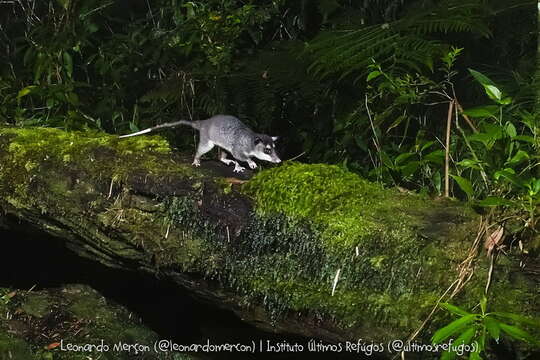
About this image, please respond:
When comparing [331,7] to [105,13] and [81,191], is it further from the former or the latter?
[105,13]

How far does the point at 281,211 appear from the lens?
3.29 m

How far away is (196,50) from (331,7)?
4.13 ft

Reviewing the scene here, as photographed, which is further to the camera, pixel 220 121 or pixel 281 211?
pixel 220 121

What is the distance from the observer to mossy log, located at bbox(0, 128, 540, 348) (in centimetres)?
296

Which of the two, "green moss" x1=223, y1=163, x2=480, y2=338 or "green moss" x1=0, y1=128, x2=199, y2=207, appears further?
"green moss" x1=0, y1=128, x2=199, y2=207

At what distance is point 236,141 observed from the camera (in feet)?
14.4

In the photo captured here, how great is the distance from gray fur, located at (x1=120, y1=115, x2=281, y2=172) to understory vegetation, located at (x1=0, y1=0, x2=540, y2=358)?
1.09 ft

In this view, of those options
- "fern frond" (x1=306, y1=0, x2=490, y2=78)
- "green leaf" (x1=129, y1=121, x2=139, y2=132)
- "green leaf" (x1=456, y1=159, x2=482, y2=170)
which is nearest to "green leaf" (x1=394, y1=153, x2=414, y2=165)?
"fern frond" (x1=306, y1=0, x2=490, y2=78)

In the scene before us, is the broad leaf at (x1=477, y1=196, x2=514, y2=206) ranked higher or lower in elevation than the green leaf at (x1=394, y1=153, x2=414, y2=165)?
higher

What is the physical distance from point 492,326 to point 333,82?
2518 millimetres

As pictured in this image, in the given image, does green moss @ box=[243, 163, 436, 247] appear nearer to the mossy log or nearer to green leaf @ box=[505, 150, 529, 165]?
the mossy log

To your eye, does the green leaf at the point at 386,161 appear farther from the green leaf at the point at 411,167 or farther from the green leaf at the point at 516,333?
the green leaf at the point at 516,333

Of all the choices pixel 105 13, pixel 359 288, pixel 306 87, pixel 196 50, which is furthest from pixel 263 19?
pixel 359 288

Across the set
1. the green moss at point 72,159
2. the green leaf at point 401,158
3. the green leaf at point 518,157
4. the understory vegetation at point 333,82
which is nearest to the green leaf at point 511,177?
the understory vegetation at point 333,82
